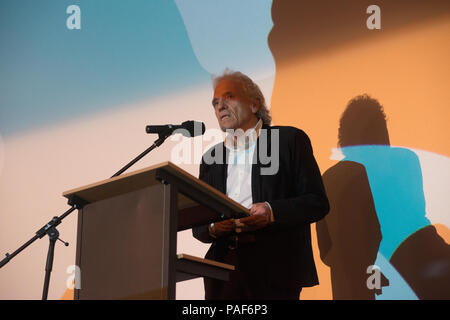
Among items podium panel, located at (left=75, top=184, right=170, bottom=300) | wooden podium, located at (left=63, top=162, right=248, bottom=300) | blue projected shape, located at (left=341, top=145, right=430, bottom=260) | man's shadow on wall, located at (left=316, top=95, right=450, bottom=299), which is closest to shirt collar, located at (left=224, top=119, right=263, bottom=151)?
man's shadow on wall, located at (left=316, top=95, right=450, bottom=299)

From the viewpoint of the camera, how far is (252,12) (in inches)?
150

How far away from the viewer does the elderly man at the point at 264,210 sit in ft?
8.50

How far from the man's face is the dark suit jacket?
0.24 metres

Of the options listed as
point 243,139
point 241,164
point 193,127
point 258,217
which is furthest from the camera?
point 243,139

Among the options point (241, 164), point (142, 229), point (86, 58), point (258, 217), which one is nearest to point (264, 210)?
point (258, 217)

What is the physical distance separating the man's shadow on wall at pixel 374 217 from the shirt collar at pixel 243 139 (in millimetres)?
570

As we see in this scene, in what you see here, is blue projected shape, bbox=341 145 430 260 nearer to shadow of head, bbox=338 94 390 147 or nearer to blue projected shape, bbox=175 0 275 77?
shadow of head, bbox=338 94 390 147

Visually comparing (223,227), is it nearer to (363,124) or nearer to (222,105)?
(222,105)

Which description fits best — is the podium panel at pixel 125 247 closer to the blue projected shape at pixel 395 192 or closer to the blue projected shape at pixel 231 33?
the blue projected shape at pixel 395 192

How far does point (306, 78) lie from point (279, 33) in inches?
14.6

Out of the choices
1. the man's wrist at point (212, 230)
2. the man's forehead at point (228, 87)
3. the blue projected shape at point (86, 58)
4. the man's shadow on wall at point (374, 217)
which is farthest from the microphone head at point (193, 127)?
the blue projected shape at point (86, 58)

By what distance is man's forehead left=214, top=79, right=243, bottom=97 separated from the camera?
10.5 feet

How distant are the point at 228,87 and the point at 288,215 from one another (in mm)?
983

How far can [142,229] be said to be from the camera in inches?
78.1
